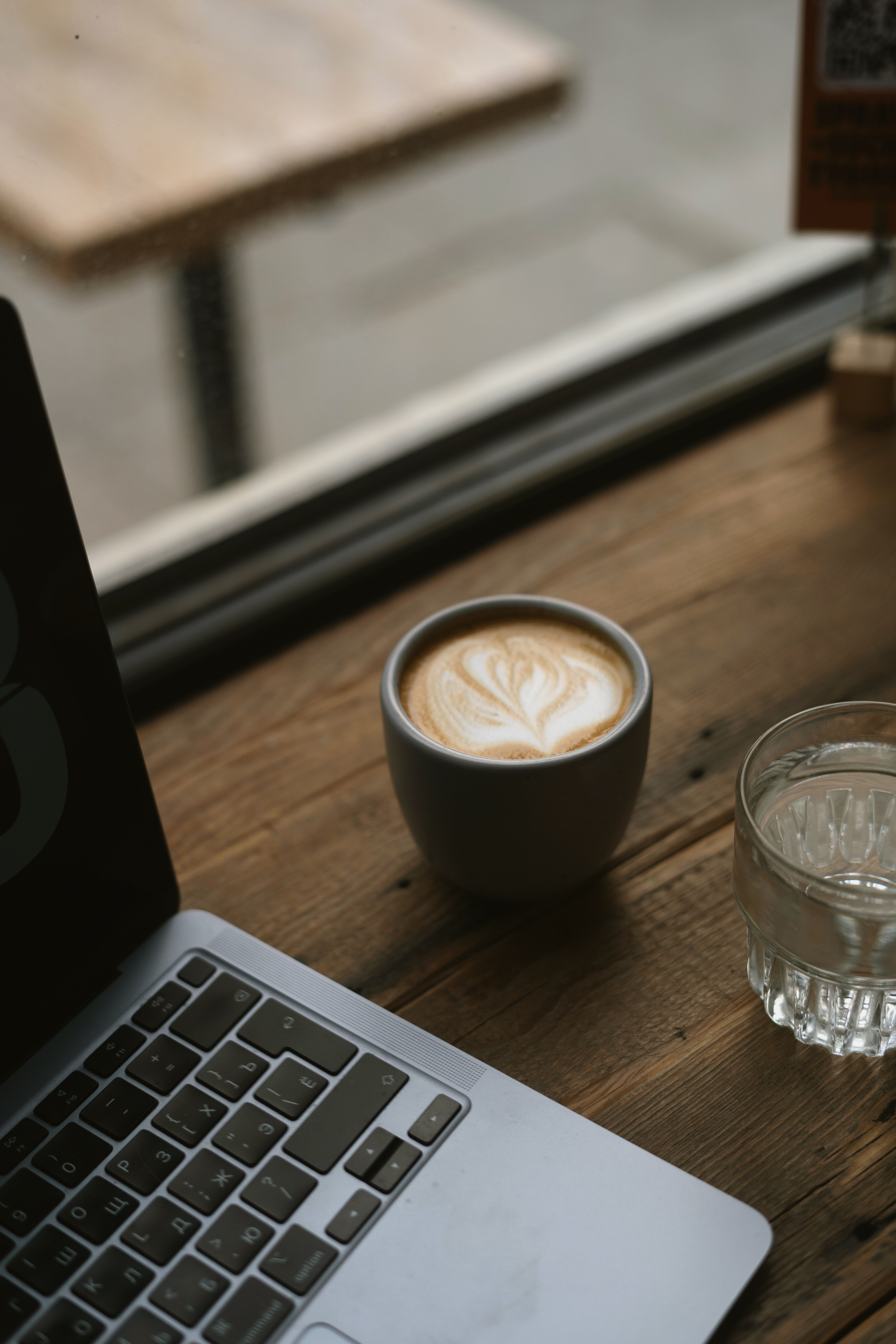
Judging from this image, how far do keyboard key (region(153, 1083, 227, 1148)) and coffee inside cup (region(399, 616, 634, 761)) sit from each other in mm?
154

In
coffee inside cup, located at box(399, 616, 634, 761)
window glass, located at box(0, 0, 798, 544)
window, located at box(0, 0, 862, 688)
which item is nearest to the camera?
coffee inside cup, located at box(399, 616, 634, 761)

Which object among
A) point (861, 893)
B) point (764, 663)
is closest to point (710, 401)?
point (764, 663)

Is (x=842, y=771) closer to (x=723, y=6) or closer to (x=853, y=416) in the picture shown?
(x=853, y=416)

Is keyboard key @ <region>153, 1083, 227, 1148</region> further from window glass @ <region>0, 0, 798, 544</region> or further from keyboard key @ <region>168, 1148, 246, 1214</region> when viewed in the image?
window glass @ <region>0, 0, 798, 544</region>

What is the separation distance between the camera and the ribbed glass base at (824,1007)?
0.44 meters

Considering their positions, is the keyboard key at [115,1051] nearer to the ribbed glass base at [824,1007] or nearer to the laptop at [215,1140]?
the laptop at [215,1140]

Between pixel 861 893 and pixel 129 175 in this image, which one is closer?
pixel 861 893

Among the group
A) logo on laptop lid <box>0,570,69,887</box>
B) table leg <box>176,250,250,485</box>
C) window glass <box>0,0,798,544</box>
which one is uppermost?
logo on laptop lid <box>0,570,69,887</box>

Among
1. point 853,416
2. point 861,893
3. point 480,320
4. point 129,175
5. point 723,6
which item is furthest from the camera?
point 723,6

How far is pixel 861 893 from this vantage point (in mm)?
392

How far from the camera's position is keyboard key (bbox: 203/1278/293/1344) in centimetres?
37

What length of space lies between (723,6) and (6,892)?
2171 mm

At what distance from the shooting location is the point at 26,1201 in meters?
0.40

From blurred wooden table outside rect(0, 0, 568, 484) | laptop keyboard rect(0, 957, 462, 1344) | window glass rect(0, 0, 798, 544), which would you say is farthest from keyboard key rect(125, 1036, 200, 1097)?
window glass rect(0, 0, 798, 544)
